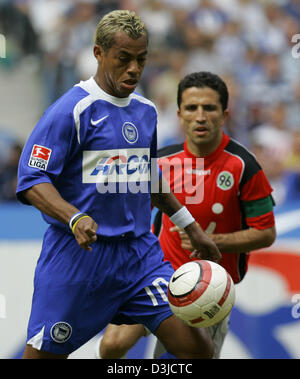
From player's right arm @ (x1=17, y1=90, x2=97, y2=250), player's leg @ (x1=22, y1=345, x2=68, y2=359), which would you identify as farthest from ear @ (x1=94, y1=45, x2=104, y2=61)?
player's leg @ (x1=22, y1=345, x2=68, y2=359)

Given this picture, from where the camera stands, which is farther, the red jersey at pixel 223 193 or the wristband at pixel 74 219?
the red jersey at pixel 223 193

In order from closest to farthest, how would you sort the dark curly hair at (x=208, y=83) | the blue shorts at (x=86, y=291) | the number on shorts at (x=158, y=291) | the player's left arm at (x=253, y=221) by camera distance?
the blue shorts at (x=86, y=291) < the number on shorts at (x=158, y=291) < the player's left arm at (x=253, y=221) < the dark curly hair at (x=208, y=83)

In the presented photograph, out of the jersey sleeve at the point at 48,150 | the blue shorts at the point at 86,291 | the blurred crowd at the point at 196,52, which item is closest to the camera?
the jersey sleeve at the point at 48,150

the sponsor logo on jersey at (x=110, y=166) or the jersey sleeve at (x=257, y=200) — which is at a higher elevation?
the sponsor logo on jersey at (x=110, y=166)

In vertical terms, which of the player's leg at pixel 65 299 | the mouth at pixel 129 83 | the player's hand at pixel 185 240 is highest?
the mouth at pixel 129 83

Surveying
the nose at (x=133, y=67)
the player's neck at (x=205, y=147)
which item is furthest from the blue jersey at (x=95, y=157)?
the player's neck at (x=205, y=147)

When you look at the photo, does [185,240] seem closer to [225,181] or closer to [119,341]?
[225,181]

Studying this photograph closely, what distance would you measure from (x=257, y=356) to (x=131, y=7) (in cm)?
642

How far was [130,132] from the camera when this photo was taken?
3.65 meters

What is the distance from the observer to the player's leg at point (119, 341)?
15.0 ft

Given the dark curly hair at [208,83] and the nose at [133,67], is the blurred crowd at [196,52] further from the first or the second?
the nose at [133,67]

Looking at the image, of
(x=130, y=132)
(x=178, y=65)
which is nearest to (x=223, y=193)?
(x=130, y=132)

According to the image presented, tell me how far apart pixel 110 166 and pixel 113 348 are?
1600mm

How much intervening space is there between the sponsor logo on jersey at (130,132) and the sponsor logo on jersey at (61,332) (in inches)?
42.0
